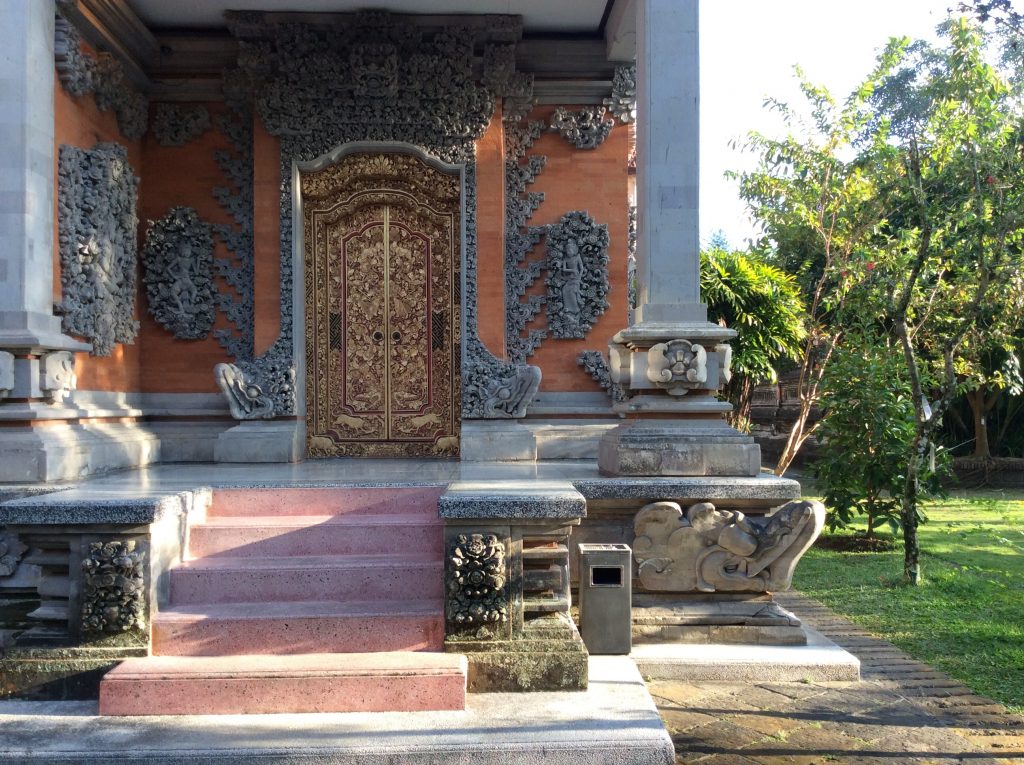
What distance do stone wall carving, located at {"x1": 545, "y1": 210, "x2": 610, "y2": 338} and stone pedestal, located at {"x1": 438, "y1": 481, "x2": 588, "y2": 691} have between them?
14.1 feet

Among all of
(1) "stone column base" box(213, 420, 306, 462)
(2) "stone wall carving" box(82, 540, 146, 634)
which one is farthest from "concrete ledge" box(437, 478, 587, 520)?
(1) "stone column base" box(213, 420, 306, 462)

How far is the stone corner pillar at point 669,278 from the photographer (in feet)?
20.7

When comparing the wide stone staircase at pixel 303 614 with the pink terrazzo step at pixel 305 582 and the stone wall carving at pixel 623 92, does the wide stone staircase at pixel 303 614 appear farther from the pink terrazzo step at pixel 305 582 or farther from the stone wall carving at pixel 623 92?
the stone wall carving at pixel 623 92

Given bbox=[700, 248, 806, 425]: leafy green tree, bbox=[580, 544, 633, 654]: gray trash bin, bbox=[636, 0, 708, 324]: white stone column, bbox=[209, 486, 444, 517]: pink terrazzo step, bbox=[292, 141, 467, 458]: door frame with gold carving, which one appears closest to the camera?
bbox=[580, 544, 633, 654]: gray trash bin

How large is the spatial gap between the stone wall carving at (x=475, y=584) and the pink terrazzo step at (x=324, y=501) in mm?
1018

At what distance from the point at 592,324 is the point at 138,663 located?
5594mm

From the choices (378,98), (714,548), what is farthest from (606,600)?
(378,98)

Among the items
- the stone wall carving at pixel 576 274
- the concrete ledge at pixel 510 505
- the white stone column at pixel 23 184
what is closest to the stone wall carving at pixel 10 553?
the white stone column at pixel 23 184

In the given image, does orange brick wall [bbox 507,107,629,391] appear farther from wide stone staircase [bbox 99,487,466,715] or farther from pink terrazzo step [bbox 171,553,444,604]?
pink terrazzo step [bbox 171,553,444,604]

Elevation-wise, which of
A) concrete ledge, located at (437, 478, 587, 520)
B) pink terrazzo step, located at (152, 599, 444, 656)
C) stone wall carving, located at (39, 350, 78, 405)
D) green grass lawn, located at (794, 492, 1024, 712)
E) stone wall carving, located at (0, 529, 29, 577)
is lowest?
green grass lawn, located at (794, 492, 1024, 712)

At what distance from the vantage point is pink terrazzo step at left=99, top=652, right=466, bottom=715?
4289 mm

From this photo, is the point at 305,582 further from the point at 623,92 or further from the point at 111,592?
the point at 623,92

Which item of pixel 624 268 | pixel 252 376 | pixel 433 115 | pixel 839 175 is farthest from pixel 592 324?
pixel 839 175

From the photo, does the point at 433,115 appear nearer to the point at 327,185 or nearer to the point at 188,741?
the point at 327,185
